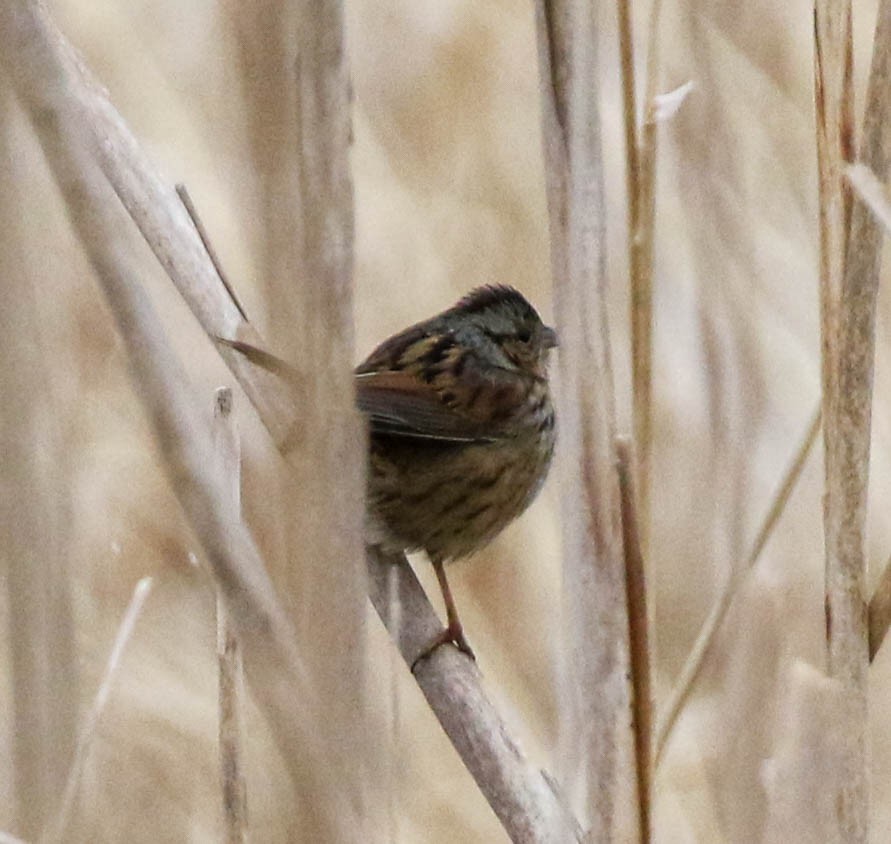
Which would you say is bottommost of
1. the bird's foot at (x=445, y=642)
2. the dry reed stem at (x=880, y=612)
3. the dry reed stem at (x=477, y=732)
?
the bird's foot at (x=445, y=642)

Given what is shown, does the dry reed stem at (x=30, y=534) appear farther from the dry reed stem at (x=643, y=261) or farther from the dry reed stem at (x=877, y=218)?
A: the dry reed stem at (x=877, y=218)

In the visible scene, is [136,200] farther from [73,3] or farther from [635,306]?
[73,3]

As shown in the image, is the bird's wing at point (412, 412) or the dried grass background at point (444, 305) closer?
the bird's wing at point (412, 412)

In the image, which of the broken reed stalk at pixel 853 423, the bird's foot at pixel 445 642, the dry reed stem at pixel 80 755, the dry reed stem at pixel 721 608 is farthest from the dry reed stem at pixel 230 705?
the broken reed stalk at pixel 853 423

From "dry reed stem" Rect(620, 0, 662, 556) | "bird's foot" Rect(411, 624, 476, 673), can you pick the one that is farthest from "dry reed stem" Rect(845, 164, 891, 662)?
"bird's foot" Rect(411, 624, 476, 673)

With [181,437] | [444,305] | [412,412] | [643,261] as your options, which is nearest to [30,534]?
[181,437]
